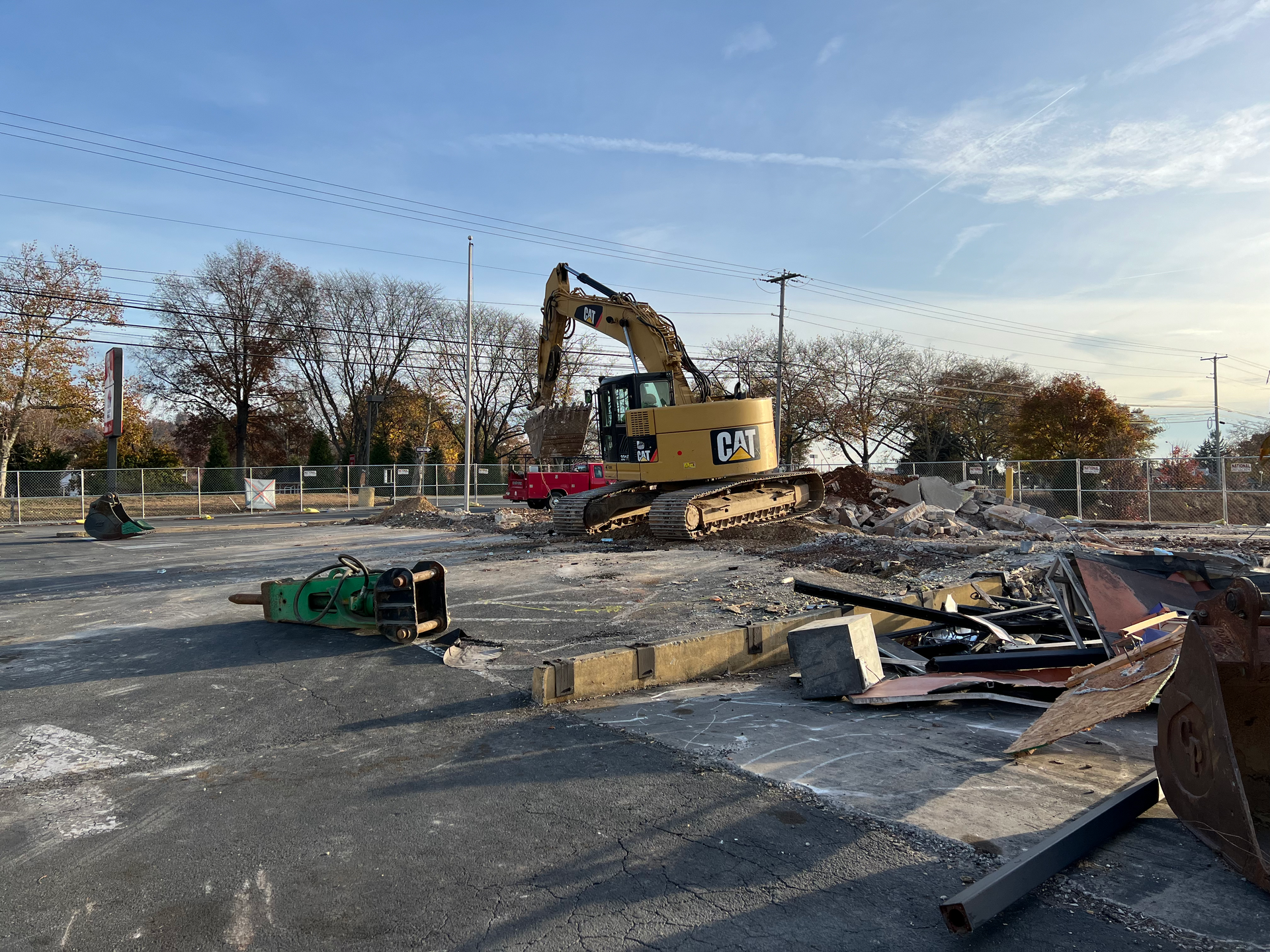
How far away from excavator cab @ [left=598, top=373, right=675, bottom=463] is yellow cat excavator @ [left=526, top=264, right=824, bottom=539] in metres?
0.02

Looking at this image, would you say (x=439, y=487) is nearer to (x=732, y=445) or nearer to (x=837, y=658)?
(x=732, y=445)

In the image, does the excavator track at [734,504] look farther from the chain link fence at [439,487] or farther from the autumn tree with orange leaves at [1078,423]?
the autumn tree with orange leaves at [1078,423]

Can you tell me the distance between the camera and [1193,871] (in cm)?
326

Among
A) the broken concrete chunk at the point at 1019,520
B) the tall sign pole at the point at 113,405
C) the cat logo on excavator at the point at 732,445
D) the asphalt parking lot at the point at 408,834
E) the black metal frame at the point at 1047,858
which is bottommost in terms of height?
the asphalt parking lot at the point at 408,834

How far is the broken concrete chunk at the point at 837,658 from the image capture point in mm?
5938

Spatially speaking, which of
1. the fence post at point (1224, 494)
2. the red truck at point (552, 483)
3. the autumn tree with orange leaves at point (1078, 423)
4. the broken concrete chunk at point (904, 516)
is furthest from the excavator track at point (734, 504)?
the autumn tree with orange leaves at point (1078, 423)

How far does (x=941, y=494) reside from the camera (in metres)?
22.1

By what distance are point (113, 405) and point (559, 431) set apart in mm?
19101

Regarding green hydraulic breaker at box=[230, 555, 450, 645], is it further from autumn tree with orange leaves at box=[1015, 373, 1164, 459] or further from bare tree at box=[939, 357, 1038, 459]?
bare tree at box=[939, 357, 1038, 459]

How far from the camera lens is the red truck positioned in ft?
99.4

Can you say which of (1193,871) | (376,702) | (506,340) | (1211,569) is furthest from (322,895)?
(506,340)

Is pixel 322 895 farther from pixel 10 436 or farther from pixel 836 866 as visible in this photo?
pixel 10 436

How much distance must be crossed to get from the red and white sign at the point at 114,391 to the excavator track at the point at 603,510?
2079 cm

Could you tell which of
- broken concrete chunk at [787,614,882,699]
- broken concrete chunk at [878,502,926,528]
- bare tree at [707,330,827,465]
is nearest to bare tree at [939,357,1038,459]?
bare tree at [707,330,827,465]
